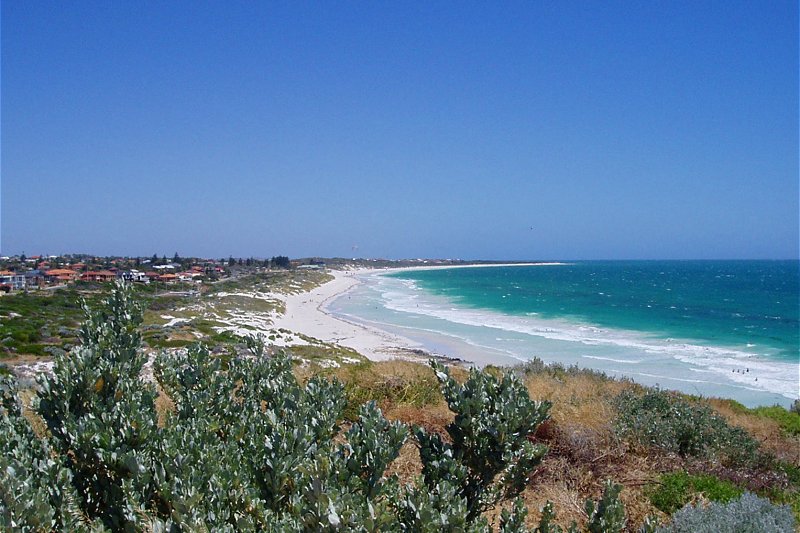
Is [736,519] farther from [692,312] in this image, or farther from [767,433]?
[692,312]

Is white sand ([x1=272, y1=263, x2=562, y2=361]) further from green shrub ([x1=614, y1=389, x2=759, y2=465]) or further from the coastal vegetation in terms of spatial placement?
the coastal vegetation

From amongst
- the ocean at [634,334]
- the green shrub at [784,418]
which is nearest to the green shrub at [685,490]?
the green shrub at [784,418]

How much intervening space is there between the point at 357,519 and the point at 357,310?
165ft

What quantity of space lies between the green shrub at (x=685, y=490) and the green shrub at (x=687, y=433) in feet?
3.30

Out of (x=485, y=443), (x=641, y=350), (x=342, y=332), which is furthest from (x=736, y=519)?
(x=342, y=332)

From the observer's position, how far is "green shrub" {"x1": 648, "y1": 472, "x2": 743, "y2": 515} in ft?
16.2

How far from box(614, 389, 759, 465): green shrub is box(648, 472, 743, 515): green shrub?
1.01m

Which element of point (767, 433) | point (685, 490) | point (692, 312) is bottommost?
point (692, 312)

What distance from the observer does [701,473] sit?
5613 millimetres

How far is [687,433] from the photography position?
673 centimetres

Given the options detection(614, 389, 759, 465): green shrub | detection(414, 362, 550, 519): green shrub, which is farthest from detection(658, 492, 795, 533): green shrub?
detection(614, 389, 759, 465): green shrub

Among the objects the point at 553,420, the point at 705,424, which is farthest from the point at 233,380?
the point at 705,424

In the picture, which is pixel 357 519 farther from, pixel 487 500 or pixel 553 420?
pixel 553 420

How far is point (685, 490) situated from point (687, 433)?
188 cm
